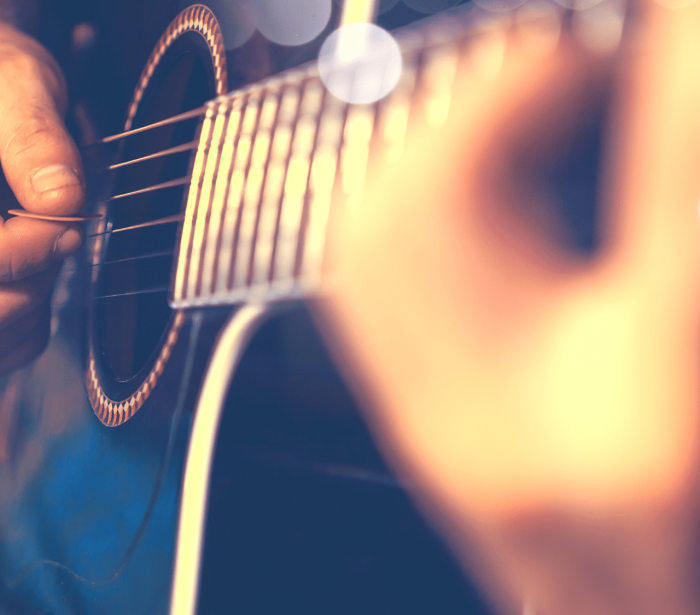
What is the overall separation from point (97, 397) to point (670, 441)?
1.91 ft

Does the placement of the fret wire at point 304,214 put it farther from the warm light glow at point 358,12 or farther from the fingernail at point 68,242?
the fingernail at point 68,242

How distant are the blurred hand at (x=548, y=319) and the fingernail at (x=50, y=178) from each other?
1.20 ft

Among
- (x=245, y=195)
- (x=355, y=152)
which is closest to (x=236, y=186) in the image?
(x=245, y=195)

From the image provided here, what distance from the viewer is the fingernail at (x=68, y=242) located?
591 mm

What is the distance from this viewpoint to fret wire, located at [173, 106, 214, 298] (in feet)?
1.57

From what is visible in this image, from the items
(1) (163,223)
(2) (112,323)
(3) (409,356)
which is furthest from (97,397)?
(3) (409,356)

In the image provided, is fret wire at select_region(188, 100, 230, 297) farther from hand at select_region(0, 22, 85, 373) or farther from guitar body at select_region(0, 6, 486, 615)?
hand at select_region(0, 22, 85, 373)

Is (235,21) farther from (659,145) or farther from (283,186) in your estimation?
(659,145)

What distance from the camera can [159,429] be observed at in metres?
0.51

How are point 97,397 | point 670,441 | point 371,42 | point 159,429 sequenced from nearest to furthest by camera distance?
1. point 670,441
2. point 371,42
3. point 159,429
4. point 97,397

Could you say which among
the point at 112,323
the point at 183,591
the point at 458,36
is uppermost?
the point at 458,36

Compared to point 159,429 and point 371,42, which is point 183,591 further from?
point 371,42

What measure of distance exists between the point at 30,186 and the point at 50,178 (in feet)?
0.08

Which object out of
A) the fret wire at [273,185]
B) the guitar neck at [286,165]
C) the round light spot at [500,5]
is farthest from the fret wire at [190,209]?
the round light spot at [500,5]
